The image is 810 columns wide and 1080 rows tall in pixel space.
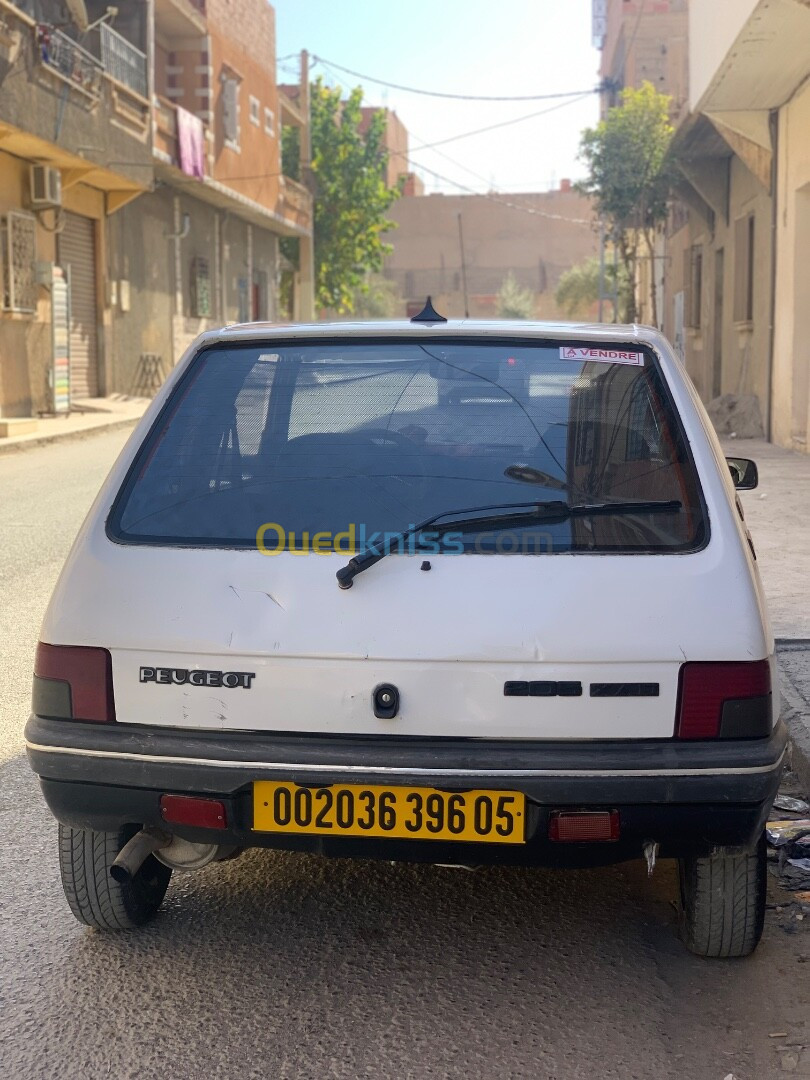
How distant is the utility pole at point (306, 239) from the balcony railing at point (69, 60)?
1752 centimetres

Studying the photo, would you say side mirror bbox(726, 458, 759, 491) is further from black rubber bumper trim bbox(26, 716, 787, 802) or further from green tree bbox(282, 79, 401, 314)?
green tree bbox(282, 79, 401, 314)

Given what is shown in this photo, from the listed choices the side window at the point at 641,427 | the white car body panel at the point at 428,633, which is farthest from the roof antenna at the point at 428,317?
the white car body panel at the point at 428,633

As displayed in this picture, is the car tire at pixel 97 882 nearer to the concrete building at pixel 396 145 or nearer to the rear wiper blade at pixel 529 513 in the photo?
the rear wiper blade at pixel 529 513

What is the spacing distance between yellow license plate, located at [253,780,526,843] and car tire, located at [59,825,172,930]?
0.46 m

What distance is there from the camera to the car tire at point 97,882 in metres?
2.98

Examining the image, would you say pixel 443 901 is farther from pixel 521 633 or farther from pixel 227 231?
pixel 227 231

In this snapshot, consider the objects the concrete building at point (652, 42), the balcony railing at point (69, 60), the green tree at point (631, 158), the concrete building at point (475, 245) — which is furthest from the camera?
the concrete building at point (475, 245)

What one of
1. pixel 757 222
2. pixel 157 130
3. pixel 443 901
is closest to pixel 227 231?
pixel 157 130

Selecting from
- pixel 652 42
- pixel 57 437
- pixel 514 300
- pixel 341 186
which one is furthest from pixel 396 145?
pixel 57 437

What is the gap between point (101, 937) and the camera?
10.1 feet

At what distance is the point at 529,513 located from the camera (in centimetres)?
277

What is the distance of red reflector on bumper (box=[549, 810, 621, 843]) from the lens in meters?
2.64

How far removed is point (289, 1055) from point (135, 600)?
971 millimetres

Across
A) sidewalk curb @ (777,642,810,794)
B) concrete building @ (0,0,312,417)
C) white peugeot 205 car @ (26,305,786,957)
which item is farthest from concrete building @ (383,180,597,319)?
white peugeot 205 car @ (26,305,786,957)
